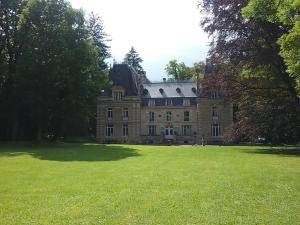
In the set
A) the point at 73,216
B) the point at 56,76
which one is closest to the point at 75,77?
the point at 56,76

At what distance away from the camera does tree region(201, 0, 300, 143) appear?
29.3 metres

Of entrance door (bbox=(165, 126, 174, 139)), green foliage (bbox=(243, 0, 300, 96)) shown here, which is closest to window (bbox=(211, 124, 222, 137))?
entrance door (bbox=(165, 126, 174, 139))

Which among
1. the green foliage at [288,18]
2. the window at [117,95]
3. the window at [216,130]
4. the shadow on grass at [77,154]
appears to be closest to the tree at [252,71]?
the shadow on grass at [77,154]

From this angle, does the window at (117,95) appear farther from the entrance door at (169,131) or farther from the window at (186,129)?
the window at (186,129)

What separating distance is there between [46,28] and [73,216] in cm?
3420

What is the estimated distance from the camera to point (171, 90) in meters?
62.2

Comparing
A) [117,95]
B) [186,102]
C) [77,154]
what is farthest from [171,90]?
[77,154]

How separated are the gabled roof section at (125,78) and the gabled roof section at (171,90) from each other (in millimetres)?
2357

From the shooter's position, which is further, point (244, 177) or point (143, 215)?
point (244, 177)

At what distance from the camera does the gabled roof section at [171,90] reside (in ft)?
201

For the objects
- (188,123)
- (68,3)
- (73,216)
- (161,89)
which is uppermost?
(68,3)

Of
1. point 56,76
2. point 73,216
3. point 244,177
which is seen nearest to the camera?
point 73,216

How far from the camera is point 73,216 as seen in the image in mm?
9164

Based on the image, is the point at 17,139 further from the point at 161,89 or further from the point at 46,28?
the point at 161,89
